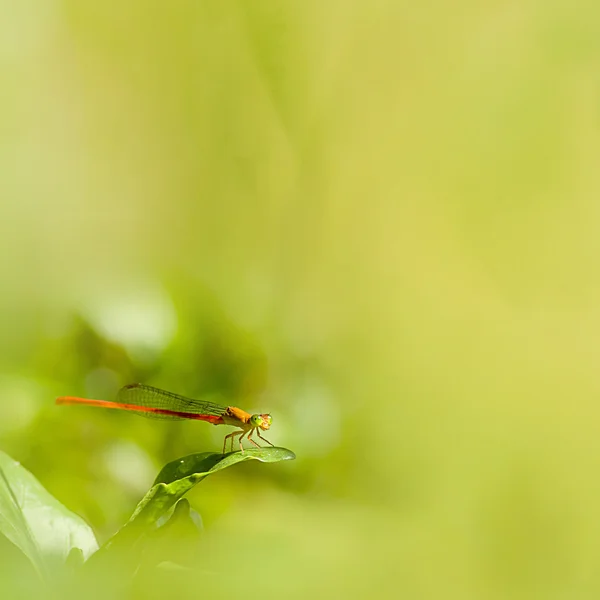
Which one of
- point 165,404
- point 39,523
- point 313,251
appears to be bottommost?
point 39,523

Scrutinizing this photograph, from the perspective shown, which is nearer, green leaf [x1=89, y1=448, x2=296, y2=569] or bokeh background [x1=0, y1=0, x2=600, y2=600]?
green leaf [x1=89, y1=448, x2=296, y2=569]

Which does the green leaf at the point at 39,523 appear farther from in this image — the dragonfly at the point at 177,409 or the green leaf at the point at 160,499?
the dragonfly at the point at 177,409

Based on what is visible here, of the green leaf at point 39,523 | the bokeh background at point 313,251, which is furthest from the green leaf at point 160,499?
the bokeh background at point 313,251

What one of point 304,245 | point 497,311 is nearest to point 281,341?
point 304,245

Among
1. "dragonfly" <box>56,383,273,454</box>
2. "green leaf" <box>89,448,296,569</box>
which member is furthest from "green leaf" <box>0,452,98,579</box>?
"dragonfly" <box>56,383,273,454</box>

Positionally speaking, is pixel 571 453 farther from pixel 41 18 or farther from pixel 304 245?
pixel 41 18

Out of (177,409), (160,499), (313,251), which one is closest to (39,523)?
(160,499)

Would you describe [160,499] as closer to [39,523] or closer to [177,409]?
[39,523]

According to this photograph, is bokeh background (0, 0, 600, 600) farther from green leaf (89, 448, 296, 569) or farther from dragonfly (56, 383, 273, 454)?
green leaf (89, 448, 296, 569)
